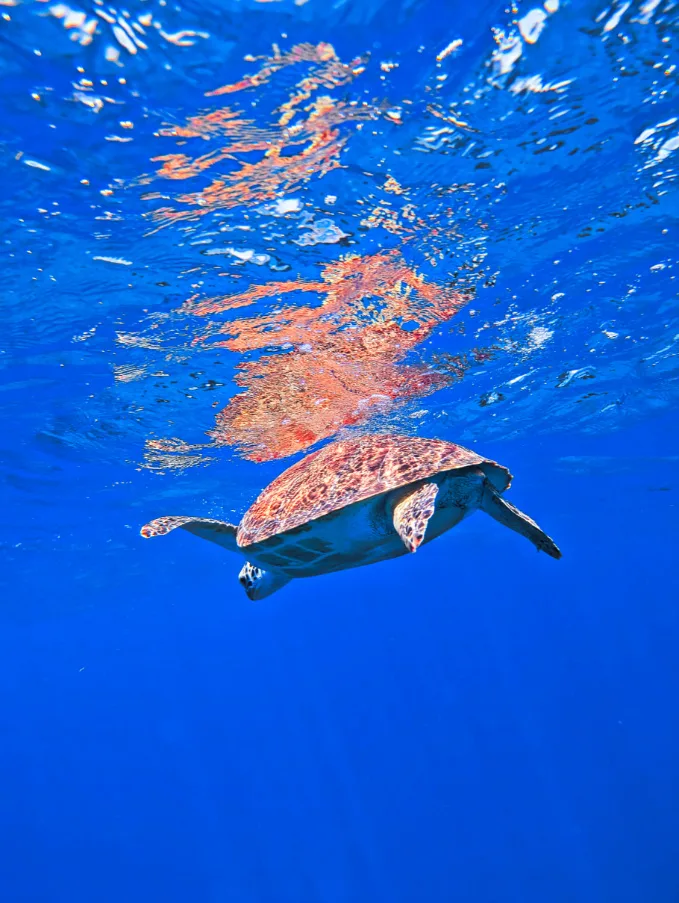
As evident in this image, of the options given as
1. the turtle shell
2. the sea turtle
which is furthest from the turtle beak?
the turtle shell

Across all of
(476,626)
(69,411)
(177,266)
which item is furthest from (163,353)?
(476,626)

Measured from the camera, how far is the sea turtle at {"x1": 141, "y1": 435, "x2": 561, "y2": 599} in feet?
18.2

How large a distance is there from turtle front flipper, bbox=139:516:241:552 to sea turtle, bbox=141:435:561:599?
0.01 m

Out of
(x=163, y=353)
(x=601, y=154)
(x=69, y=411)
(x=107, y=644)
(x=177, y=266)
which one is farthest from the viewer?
(x=107, y=644)

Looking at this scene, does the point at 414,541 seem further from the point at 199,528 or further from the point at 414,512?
the point at 199,528

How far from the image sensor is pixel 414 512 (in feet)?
15.7

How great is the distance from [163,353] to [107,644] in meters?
63.5

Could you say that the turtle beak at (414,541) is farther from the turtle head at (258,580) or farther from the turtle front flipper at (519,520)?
the turtle head at (258,580)

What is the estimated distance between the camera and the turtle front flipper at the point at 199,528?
6.23 meters

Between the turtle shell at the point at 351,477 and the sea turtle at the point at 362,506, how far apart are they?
1 cm

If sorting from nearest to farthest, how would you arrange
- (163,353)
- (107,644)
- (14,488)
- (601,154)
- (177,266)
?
(601,154) < (177,266) < (163,353) < (14,488) < (107,644)

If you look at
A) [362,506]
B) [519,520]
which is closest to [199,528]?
[362,506]

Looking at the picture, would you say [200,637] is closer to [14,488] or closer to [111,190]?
[14,488]

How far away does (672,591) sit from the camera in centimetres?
8756
